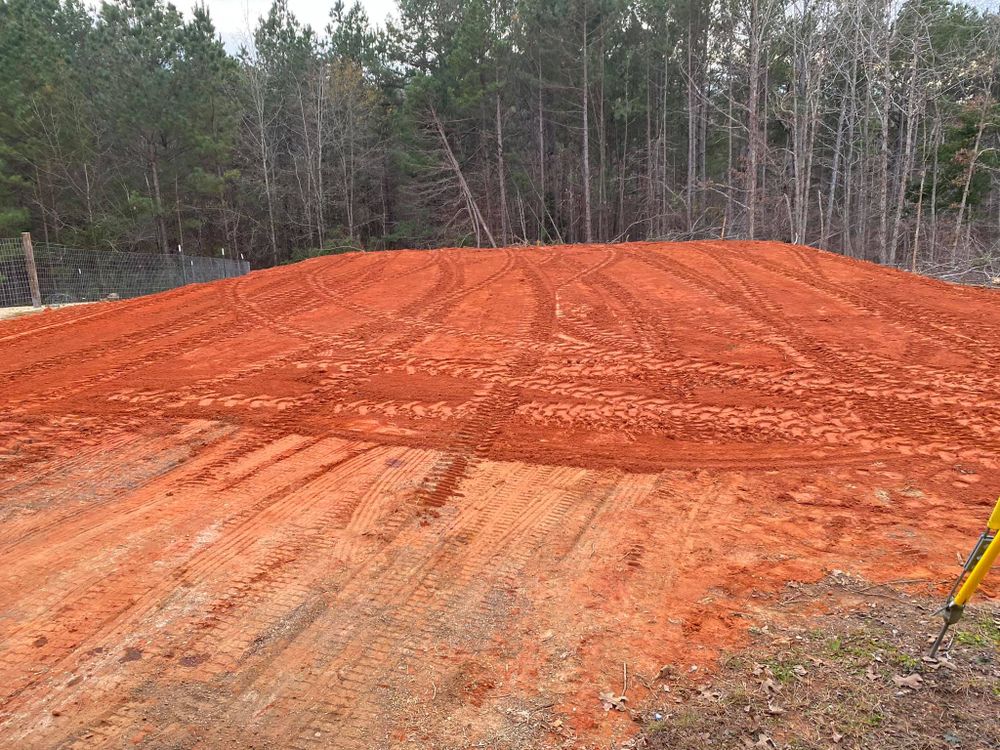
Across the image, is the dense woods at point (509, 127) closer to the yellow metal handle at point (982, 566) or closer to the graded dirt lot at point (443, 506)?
the graded dirt lot at point (443, 506)

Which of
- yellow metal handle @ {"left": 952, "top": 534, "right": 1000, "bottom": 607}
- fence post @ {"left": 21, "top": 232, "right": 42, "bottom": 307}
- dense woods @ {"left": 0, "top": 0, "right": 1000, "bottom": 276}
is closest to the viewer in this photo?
yellow metal handle @ {"left": 952, "top": 534, "right": 1000, "bottom": 607}

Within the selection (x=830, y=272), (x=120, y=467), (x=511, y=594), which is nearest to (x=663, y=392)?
(x=511, y=594)

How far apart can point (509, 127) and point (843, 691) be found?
33606 mm

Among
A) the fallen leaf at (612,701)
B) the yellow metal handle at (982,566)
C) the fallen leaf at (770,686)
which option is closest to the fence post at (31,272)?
the fallen leaf at (612,701)

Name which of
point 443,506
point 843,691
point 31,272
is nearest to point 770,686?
point 843,691

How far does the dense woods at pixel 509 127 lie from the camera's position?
69.9 ft

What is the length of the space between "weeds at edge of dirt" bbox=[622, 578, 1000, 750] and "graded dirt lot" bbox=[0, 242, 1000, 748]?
7.2 inches

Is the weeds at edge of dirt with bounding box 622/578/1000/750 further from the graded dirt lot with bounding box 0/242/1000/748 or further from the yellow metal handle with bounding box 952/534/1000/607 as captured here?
the yellow metal handle with bounding box 952/534/1000/607

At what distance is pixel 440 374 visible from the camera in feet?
22.7

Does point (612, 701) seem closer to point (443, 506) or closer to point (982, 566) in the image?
point (982, 566)

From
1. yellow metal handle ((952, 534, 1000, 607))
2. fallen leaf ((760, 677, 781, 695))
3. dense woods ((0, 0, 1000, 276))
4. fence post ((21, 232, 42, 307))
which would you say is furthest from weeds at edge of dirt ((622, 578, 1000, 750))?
dense woods ((0, 0, 1000, 276))

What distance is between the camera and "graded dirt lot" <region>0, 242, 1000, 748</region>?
2633 millimetres

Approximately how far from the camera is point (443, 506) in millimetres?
4184

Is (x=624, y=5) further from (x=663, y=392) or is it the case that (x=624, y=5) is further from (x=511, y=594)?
(x=511, y=594)
